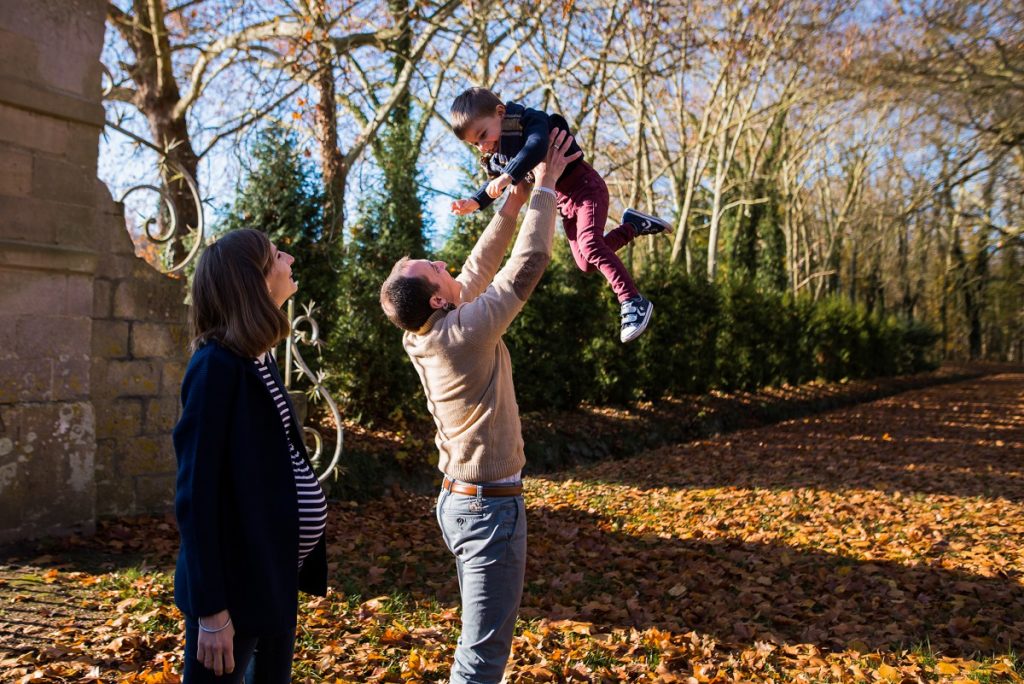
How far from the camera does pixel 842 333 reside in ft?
80.5

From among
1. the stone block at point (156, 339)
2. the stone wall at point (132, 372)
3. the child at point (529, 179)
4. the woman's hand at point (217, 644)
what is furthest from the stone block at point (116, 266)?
the woman's hand at point (217, 644)

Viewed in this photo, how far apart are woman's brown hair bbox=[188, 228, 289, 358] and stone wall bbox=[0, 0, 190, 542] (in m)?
4.08

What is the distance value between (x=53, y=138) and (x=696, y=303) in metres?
12.7

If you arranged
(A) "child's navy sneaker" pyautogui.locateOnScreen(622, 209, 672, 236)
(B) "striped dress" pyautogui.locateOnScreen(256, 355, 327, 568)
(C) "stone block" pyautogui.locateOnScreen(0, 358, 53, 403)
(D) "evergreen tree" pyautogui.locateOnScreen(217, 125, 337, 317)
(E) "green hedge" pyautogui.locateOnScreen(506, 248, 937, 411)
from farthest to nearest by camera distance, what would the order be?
(E) "green hedge" pyautogui.locateOnScreen(506, 248, 937, 411) < (D) "evergreen tree" pyautogui.locateOnScreen(217, 125, 337, 317) < (C) "stone block" pyautogui.locateOnScreen(0, 358, 53, 403) < (A) "child's navy sneaker" pyautogui.locateOnScreen(622, 209, 672, 236) < (B) "striped dress" pyautogui.locateOnScreen(256, 355, 327, 568)

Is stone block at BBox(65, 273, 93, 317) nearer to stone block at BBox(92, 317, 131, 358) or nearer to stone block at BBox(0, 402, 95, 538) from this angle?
stone block at BBox(92, 317, 131, 358)

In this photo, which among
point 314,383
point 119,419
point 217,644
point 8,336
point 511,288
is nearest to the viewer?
point 217,644

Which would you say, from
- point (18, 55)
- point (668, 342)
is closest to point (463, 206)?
point (18, 55)

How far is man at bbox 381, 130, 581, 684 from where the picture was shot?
8.11 ft

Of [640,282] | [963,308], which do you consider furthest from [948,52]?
[963,308]

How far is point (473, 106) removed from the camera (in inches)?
112

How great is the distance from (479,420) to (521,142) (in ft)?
3.29

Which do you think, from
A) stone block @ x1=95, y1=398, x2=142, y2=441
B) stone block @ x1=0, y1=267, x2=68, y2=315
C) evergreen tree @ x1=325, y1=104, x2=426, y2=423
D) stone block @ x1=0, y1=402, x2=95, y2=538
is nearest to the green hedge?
evergreen tree @ x1=325, y1=104, x2=426, y2=423

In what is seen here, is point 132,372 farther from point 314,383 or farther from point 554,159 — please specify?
point 554,159

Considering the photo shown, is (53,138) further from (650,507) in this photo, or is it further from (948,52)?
(948,52)
